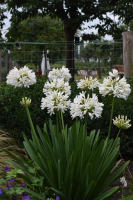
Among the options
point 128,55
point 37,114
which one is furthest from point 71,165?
point 128,55

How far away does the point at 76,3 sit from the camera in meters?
8.42

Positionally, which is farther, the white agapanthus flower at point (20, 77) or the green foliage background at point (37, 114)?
the green foliage background at point (37, 114)

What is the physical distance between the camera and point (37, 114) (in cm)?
376

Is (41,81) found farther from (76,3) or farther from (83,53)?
(76,3)

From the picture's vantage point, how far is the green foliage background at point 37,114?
3.63m

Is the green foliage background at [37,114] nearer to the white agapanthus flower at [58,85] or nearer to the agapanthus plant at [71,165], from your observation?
the agapanthus plant at [71,165]

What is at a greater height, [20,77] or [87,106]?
[20,77]

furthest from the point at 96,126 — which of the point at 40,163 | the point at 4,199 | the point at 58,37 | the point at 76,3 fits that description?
the point at 58,37

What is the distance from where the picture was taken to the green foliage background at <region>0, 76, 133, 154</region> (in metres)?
3.63

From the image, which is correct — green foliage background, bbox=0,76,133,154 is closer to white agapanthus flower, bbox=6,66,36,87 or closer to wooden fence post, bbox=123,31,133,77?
wooden fence post, bbox=123,31,133,77

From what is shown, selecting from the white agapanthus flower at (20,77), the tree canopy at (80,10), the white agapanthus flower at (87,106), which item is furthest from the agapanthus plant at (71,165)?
the tree canopy at (80,10)

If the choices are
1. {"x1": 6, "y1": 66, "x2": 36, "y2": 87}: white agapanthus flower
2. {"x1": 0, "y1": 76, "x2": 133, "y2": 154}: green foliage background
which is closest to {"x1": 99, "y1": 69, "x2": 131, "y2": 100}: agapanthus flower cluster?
{"x1": 6, "y1": 66, "x2": 36, "y2": 87}: white agapanthus flower

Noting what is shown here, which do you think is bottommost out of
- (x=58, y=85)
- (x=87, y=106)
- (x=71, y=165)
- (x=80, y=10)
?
(x=71, y=165)

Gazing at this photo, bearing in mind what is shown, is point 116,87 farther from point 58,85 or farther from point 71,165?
point 71,165
